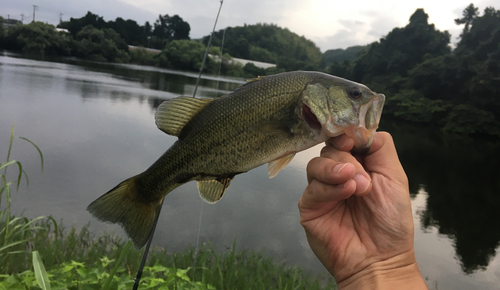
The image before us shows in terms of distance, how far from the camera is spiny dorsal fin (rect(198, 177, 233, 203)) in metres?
1.58

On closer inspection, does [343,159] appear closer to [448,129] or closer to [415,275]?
[415,275]

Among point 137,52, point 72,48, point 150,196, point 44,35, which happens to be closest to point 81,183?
point 150,196

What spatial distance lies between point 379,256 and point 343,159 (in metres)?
0.73

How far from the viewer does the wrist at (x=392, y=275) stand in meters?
1.72

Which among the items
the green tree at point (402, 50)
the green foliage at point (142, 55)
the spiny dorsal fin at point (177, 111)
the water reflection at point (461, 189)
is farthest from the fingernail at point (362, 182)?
the green foliage at point (142, 55)

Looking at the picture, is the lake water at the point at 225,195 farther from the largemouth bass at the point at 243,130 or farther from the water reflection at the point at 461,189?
the largemouth bass at the point at 243,130

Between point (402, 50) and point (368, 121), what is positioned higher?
point (402, 50)

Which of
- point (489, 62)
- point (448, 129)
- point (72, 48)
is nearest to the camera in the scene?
point (489, 62)

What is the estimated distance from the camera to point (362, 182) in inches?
60.8

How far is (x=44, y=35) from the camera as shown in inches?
1257

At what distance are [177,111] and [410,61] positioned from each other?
28767mm

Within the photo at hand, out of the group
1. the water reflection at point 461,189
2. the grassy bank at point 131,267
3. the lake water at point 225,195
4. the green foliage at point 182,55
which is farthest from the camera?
the green foliage at point 182,55

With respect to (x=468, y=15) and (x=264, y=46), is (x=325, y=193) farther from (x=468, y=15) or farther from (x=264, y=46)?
(x=468, y=15)

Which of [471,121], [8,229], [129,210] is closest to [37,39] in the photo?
[8,229]
